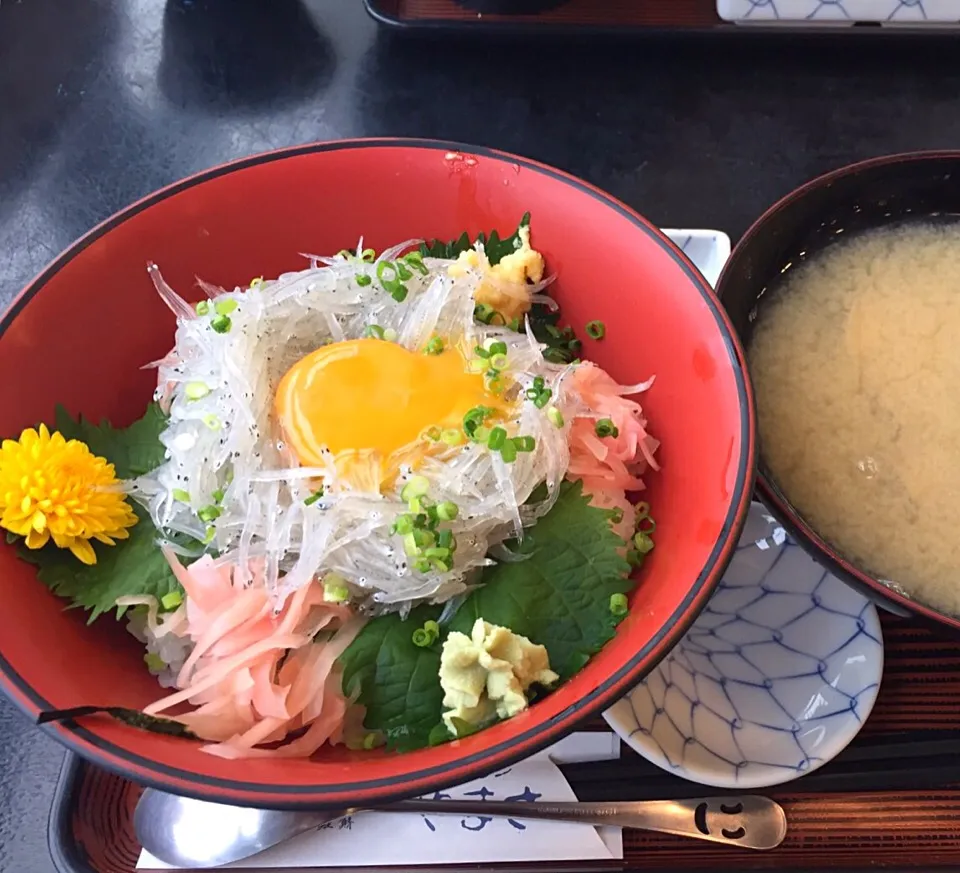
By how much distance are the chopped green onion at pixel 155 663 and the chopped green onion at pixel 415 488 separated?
0.41 m

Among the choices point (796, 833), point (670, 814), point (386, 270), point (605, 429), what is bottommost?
point (796, 833)

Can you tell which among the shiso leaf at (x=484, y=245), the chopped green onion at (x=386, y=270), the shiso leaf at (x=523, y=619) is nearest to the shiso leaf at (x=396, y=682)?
the shiso leaf at (x=523, y=619)

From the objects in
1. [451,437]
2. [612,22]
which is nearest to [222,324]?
[451,437]

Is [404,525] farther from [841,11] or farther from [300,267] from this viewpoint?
[841,11]

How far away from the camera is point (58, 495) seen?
113 centimetres

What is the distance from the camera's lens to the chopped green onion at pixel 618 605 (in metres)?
1.12

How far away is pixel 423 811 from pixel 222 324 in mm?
783

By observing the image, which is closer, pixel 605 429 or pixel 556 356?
pixel 605 429

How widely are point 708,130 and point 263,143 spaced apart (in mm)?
1211

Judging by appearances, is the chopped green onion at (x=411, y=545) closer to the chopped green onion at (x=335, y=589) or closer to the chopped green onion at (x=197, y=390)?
the chopped green onion at (x=335, y=589)

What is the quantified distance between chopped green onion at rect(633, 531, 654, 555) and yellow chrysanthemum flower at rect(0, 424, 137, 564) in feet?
2.50

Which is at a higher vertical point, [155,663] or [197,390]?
[197,390]

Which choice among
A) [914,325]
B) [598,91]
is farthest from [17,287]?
[914,325]

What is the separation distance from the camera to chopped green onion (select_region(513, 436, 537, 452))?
1182 mm
